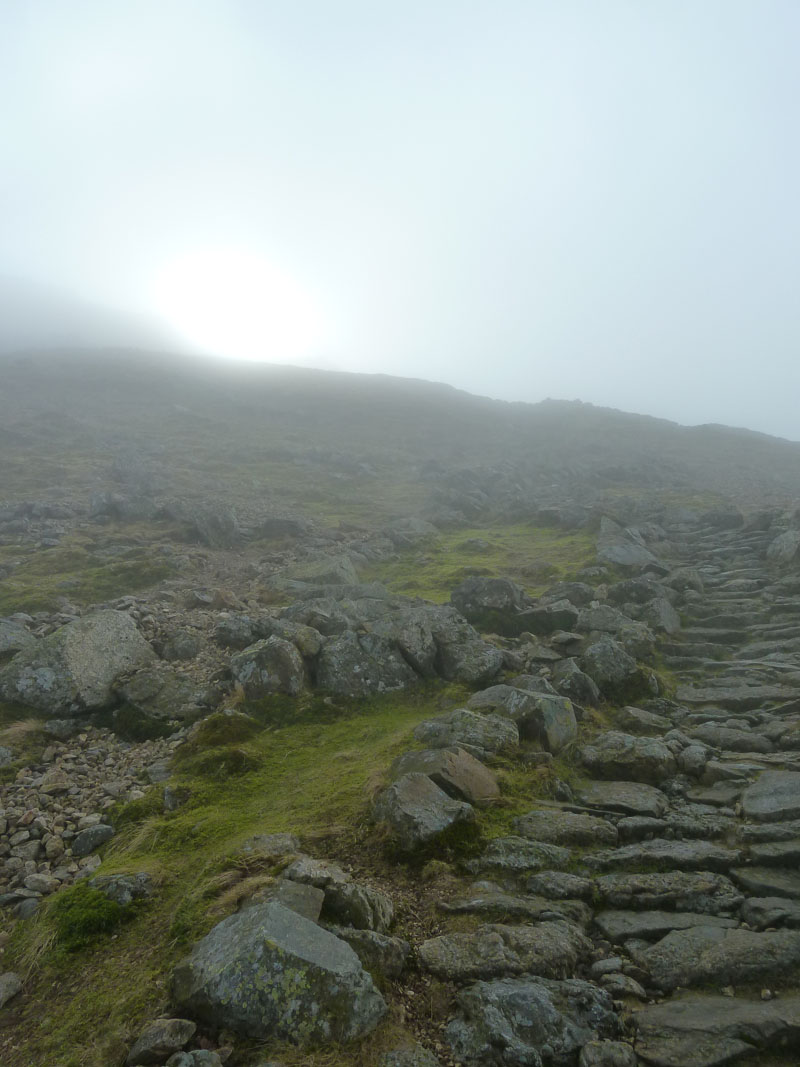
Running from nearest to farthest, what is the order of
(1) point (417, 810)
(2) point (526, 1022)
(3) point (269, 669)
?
(2) point (526, 1022) → (1) point (417, 810) → (3) point (269, 669)

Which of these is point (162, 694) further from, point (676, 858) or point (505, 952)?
point (676, 858)

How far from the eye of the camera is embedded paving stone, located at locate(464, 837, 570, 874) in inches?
325

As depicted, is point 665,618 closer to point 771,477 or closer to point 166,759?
point 166,759

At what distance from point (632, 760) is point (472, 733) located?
2.95 metres

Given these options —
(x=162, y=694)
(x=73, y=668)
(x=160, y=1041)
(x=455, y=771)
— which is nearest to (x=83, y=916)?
(x=160, y=1041)

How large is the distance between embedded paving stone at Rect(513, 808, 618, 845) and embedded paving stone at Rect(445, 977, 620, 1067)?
106 inches

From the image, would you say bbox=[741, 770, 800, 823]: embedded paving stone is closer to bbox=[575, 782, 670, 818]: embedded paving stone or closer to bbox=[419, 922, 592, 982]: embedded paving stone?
bbox=[575, 782, 670, 818]: embedded paving stone

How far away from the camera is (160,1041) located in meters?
5.33

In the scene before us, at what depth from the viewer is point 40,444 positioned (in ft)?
207

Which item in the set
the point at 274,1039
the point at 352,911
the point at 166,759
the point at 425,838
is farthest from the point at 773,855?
the point at 166,759

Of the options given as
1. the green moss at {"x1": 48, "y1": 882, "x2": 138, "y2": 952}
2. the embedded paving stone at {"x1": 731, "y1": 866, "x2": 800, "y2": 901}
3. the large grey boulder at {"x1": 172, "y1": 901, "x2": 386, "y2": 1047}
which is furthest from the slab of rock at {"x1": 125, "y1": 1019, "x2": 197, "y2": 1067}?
the embedded paving stone at {"x1": 731, "y1": 866, "x2": 800, "y2": 901}

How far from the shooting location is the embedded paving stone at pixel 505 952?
639 centimetres

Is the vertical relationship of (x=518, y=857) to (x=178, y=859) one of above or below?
above

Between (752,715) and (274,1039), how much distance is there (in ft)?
40.8
